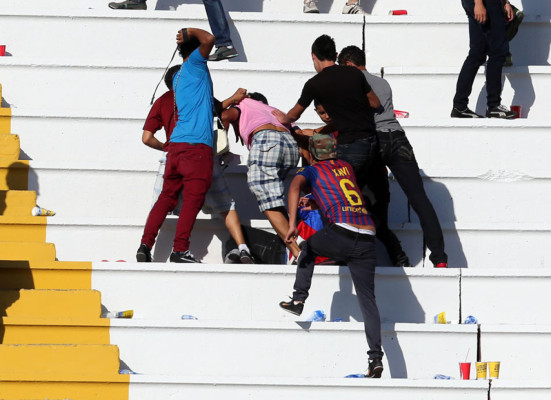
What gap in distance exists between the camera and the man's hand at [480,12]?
8.65 metres

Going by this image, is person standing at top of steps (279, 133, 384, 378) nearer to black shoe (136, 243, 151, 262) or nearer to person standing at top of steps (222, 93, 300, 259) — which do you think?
person standing at top of steps (222, 93, 300, 259)

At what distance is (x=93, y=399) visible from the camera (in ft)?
23.0

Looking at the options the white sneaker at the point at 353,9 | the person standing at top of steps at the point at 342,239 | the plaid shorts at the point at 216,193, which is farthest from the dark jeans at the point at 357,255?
the white sneaker at the point at 353,9

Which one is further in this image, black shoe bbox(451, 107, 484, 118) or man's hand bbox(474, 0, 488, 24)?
black shoe bbox(451, 107, 484, 118)

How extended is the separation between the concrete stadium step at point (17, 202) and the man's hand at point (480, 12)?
127 inches

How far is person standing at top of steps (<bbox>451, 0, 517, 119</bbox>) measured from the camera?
8.66m

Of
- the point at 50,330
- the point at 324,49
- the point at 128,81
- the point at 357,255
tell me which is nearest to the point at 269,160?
the point at 324,49

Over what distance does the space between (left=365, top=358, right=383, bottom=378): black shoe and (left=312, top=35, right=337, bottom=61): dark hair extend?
206 cm

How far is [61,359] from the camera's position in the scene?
7.10 m

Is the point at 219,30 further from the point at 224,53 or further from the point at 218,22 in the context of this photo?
the point at 224,53

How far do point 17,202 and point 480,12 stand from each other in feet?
11.1

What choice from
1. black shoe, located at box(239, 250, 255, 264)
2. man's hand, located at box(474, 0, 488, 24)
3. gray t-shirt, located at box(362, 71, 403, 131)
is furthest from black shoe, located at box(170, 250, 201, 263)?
man's hand, located at box(474, 0, 488, 24)

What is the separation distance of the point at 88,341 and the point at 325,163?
1718 millimetres

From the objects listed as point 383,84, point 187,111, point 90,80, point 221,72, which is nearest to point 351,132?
point 383,84
